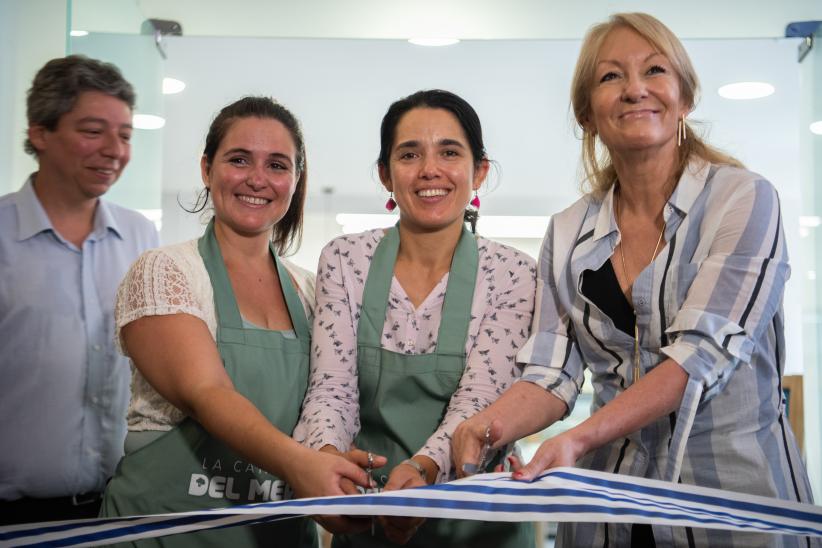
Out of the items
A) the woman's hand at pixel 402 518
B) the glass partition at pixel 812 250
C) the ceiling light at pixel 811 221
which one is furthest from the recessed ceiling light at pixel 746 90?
the woman's hand at pixel 402 518

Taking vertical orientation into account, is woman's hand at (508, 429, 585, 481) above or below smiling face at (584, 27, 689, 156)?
below

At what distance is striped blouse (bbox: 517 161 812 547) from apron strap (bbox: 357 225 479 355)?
6.1 inches

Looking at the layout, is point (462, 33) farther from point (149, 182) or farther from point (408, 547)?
point (408, 547)

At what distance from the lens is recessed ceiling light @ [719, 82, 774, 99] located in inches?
155

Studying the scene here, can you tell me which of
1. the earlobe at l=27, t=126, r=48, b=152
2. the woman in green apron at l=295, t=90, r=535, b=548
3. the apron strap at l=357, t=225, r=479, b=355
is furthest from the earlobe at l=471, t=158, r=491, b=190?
the earlobe at l=27, t=126, r=48, b=152

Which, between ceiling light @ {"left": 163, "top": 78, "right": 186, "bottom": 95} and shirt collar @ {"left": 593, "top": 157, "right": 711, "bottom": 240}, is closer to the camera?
shirt collar @ {"left": 593, "top": 157, "right": 711, "bottom": 240}

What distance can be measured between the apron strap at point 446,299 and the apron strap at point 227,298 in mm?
180

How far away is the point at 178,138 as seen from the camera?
5.12 meters

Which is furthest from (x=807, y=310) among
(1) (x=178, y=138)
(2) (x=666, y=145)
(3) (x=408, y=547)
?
(1) (x=178, y=138)

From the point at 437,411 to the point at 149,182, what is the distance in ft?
7.68

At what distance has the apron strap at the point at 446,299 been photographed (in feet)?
6.01

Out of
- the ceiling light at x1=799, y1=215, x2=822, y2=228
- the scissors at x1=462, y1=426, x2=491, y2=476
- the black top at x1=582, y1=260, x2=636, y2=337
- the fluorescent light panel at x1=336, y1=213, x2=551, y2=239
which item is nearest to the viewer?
the scissors at x1=462, y1=426, x2=491, y2=476

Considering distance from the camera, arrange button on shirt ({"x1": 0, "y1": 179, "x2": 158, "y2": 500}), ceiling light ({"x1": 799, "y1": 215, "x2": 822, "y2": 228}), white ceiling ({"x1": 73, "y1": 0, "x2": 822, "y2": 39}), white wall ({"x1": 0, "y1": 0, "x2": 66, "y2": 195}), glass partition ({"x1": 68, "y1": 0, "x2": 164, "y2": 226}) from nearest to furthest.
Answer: button on shirt ({"x1": 0, "y1": 179, "x2": 158, "y2": 500})
white wall ({"x1": 0, "y1": 0, "x2": 66, "y2": 195})
glass partition ({"x1": 68, "y1": 0, "x2": 164, "y2": 226})
ceiling light ({"x1": 799, "y1": 215, "x2": 822, "y2": 228})
white ceiling ({"x1": 73, "y1": 0, "x2": 822, "y2": 39})

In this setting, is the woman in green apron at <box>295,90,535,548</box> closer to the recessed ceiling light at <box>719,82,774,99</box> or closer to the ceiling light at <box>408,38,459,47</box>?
the ceiling light at <box>408,38,459,47</box>
